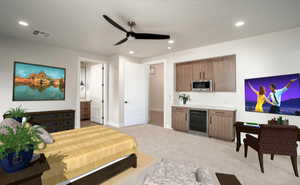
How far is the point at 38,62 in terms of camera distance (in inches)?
159

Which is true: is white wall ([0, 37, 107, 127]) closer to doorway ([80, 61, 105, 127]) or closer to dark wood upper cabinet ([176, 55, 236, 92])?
doorway ([80, 61, 105, 127])

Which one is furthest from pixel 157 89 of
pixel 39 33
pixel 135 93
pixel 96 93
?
pixel 39 33

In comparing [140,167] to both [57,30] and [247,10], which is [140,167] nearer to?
[247,10]

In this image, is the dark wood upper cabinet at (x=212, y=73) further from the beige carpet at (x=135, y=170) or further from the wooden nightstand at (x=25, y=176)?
the wooden nightstand at (x=25, y=176)

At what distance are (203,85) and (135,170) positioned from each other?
3262 mm

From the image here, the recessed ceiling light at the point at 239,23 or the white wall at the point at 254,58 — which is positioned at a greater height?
the recessed ceiling light at the point at 239,23

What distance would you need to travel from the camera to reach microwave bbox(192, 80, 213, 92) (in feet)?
13.8

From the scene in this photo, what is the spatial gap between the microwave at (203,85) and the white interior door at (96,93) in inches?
150

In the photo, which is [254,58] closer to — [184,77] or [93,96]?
[184,77]

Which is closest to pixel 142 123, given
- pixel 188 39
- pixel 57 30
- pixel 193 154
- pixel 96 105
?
pixel 96 105

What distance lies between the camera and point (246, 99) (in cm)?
356

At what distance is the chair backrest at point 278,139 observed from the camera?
2131 millimetres

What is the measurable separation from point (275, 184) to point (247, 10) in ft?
9.37

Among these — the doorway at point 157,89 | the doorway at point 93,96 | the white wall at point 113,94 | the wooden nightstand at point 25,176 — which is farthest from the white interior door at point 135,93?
the wooden nightstand at point 25,176
